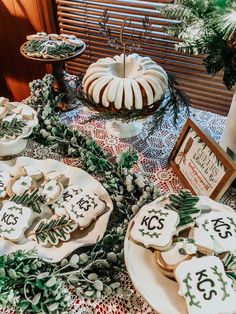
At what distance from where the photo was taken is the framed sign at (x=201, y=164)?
0.60 m

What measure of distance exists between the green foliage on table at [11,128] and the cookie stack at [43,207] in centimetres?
12

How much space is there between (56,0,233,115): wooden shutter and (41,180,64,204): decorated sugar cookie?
688mm

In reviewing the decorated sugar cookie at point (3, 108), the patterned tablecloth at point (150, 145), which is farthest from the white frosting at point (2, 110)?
the patterned tablecloth at point (150, 145)

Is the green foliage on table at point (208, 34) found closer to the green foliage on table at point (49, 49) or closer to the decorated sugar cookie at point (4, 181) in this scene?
the green foliage on table at point (49, 49)

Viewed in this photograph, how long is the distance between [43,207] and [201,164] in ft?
1.15

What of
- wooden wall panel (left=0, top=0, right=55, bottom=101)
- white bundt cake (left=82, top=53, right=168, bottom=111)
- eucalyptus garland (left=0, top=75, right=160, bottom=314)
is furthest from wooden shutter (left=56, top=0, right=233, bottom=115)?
eucalyptus garland (left=0, top=75, right=160, bottom=314)

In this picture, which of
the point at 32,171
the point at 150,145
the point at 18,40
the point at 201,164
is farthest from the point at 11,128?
the point at 18,40

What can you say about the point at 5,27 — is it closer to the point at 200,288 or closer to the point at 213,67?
the point at 213,67

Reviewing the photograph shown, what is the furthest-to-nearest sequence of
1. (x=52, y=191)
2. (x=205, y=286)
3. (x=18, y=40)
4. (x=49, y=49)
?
(x=18, y=40), (x=49, y=49), (x=52, y=191), (x=205, y=286)

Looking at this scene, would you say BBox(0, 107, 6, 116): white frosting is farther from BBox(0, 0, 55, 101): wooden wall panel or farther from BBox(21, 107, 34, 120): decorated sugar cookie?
BBox(0, 0, 55, 101): wooden wall panel

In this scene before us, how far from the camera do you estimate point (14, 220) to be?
0.58 meters

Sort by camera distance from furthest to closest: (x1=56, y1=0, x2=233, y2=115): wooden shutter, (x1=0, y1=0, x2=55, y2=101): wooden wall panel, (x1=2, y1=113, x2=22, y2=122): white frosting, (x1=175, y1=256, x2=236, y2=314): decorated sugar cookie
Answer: (x1=0, y1=0, x2=55, y2=101): wooden wall panel → (x1=56, y1=0, x2=233, y2=115): wooden shutter → (x1=2, y1=113, x2=22, y2=122): white frosting → (x1=175, y1=256, x2=236, y2=314): decorated sugar cookie

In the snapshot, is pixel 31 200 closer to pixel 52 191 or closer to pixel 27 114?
pixel 52 191

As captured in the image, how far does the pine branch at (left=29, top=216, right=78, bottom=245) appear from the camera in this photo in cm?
57
